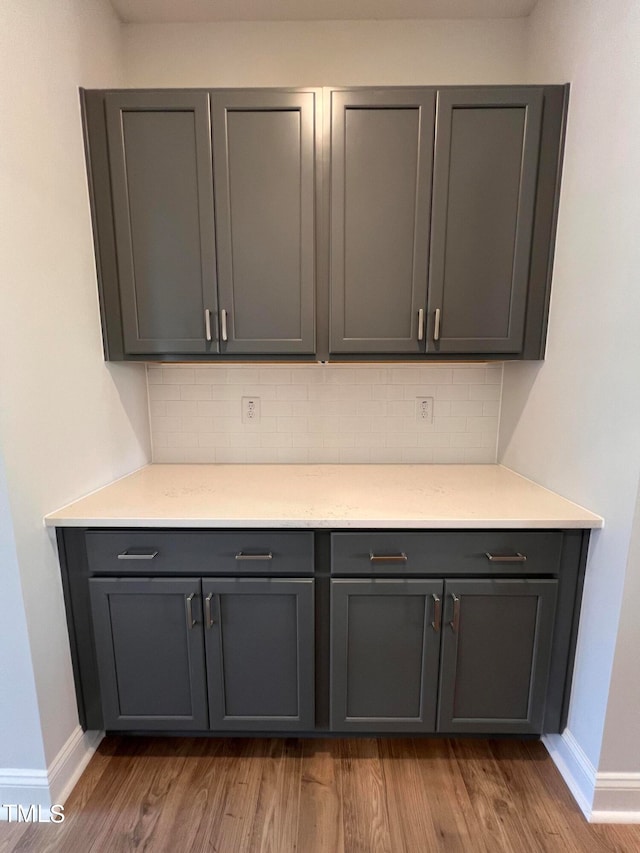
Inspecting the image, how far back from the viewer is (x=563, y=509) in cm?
139

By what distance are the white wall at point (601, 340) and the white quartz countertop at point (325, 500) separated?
6.9 inches

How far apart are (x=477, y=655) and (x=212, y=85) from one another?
8.25ft

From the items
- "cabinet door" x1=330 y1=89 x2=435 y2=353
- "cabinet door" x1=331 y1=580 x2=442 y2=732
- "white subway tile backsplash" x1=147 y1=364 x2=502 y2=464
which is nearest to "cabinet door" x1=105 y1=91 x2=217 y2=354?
"white subway tile backsplash" x1=147 y1=364 x2=502 y2=464

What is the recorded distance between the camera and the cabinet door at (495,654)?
4.56 ft

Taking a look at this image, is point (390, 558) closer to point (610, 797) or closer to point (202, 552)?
point (202, 552)

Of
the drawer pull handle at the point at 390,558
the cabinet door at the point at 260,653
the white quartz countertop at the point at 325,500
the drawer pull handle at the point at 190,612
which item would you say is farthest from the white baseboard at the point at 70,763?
the drawer pull handle at the point at 390,558

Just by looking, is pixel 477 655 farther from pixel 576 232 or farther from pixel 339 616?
pixel 576 232

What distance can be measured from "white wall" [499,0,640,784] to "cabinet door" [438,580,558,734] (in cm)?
13

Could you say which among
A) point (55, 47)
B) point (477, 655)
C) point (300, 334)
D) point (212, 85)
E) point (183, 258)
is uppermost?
point (212, 85)

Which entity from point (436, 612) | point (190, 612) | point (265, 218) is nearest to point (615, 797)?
point (436, 612)

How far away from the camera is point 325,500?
149cm

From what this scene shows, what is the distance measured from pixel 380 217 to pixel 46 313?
1212 millimetres

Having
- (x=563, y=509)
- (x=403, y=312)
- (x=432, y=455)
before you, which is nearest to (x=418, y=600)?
(x=563, y=509)

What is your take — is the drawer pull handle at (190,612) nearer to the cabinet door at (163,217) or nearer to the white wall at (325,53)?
the cabinet door at (163,217)
